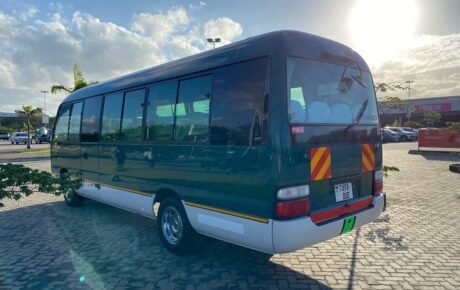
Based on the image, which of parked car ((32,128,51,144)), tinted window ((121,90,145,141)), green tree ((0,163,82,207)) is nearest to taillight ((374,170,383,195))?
tinted window ((121,90,145,141))

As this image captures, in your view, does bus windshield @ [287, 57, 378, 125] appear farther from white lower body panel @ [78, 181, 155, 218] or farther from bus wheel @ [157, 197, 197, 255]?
white lower body panel @ [78, 181, 155, 218]

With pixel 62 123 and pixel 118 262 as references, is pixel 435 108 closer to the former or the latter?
pixel 62 123

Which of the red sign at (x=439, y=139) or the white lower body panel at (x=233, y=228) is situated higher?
the red sign at (x=439, y=139)

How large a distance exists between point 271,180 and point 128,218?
4197 millimetres

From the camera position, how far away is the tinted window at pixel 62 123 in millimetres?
7493

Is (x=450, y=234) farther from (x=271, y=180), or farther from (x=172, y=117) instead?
(x=172, y=117)

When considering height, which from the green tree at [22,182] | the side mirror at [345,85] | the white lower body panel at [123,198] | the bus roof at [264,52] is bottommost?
the white lower body panel at [123,198]

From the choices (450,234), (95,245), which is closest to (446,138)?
(450,234)

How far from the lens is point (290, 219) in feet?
10.4

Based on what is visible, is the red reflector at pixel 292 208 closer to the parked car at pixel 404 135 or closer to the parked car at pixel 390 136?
the parked car at pixel 390 136

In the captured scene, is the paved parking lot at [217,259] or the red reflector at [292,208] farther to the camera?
the paved parking lot at [217,259]

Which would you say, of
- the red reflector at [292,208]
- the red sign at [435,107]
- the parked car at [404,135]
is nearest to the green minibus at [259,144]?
the red reflector at [292,208]

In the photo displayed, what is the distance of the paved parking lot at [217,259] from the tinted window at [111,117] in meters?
1.65

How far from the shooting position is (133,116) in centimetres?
527
